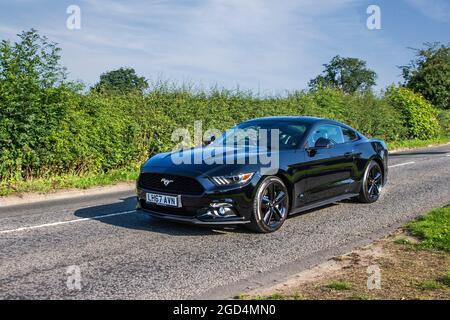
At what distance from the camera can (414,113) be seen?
27.9 m

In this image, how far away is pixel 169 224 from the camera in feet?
24.1

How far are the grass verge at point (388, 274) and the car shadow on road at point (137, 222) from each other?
195 cm

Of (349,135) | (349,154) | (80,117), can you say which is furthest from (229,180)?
(80,117)

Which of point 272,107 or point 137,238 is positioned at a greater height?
point 272,107

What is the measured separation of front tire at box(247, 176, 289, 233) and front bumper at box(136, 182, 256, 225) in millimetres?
128

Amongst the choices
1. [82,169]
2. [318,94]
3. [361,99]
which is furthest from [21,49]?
[361,99]

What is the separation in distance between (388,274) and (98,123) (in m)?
9.48

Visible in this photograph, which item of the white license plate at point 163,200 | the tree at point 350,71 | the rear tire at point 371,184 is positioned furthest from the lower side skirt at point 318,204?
the tree at point 350,71

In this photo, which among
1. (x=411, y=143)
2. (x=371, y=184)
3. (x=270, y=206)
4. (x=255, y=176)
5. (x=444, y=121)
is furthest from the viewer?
(x=444, y=121)

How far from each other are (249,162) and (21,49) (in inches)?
285

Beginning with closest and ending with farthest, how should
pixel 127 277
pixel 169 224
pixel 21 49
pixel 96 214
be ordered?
pixel 127 277 → pixel 169 224 → pixel 96 214 → pixel 21 49

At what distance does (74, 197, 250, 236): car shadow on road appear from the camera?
6.93 metres

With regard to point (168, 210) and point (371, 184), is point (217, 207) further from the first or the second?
point (371, 184)
